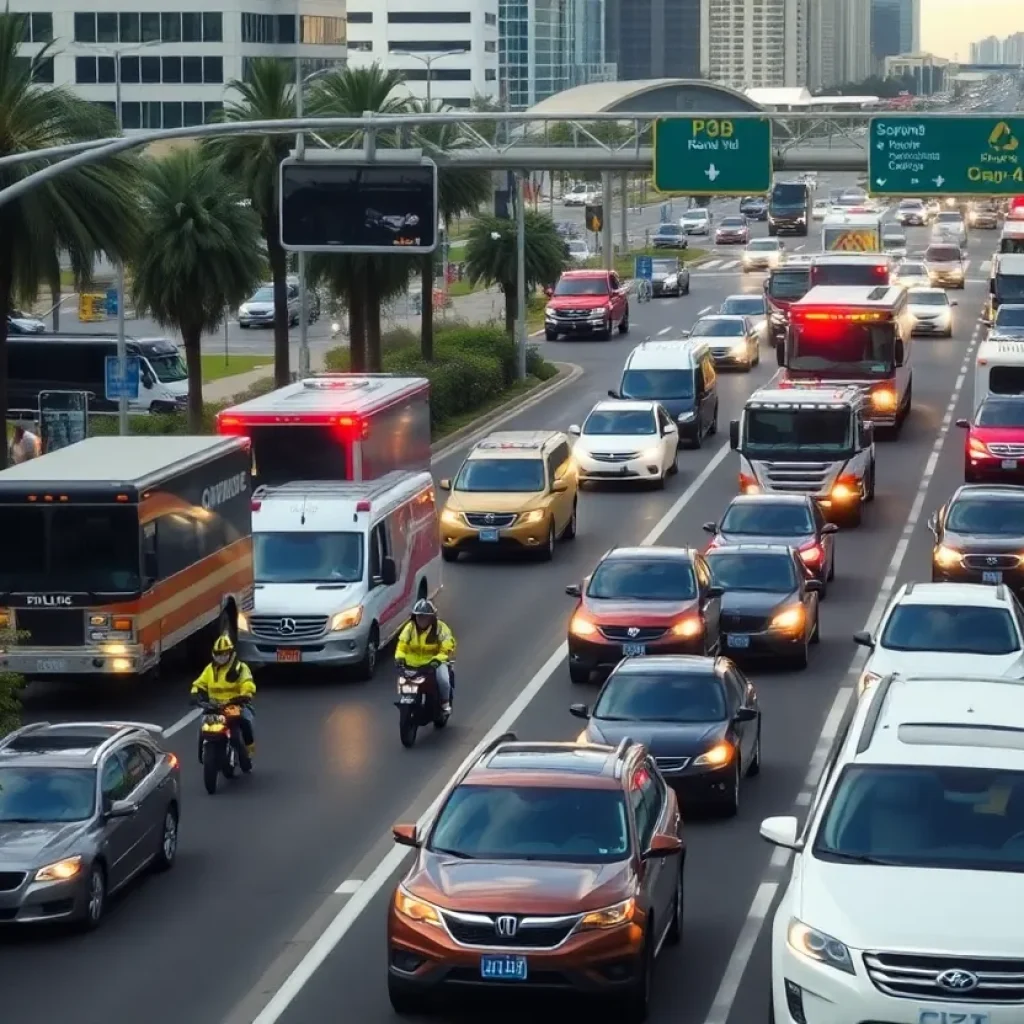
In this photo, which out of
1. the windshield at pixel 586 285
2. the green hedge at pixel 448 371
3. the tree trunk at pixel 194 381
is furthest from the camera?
the windshield at pixel 586 285

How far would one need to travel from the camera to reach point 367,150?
3147cm

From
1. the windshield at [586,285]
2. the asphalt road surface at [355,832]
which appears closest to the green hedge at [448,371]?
the windshield at [586,285]

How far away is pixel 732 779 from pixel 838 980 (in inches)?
333

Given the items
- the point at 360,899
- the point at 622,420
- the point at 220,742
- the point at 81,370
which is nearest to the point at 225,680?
the point at 220,742

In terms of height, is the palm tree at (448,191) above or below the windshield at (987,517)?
above

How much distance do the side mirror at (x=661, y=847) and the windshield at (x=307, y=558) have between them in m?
13.3

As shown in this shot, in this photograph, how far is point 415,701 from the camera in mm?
24422

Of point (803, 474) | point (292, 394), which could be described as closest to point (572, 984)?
point (292, 394)

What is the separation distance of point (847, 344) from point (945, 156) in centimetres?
417

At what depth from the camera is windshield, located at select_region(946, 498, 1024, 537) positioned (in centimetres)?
3269

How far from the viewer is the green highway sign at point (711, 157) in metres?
45.7

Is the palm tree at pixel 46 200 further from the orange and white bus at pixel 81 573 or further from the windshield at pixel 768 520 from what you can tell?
the windshield at pixel 768 520

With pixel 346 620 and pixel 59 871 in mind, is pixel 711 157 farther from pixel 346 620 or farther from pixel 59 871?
pixel 59 871

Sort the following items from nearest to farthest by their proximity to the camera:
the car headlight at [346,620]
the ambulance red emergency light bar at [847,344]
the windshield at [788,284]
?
the car headlight at [346,620]
the ambulance red emergency light bar at [847,344]
the windshield at [788,284]
